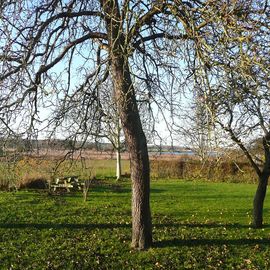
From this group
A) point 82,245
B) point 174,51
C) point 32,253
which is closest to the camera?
point 174,51

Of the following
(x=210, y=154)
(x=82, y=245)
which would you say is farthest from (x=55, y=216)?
(x=210, y=154)

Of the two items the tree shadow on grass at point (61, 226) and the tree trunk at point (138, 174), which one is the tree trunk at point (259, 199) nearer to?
the tree shadow on grass at point (61, 226)

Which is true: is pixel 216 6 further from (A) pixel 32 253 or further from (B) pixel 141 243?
(A) pixel 32 253

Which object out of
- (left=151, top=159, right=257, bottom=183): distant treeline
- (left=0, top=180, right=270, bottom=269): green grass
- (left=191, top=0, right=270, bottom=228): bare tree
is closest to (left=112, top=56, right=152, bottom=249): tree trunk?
(left=0, top=180, right=270, bottom=269): green grass

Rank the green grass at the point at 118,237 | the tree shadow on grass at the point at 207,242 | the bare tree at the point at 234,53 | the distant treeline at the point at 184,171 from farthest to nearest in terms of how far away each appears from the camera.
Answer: the distant treeline at the point at 184,171 → the tree shadow on grass at the point at 207,242 → the green grass at the point at 118,237 → the bare tree at the point at 234,53

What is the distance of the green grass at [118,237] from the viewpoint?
748cm

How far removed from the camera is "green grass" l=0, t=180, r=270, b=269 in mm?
7480

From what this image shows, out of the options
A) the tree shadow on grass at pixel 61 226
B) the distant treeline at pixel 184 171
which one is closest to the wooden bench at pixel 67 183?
the tree shadow on grass at pixel 61 226

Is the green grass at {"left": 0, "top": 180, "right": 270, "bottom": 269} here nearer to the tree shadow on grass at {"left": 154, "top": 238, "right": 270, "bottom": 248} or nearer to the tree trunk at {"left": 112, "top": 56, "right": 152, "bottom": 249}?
the tree shadow on grass at {"left": 154, "top": 238, "right": 270, "bottom": 248}

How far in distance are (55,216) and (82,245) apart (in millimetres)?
3717

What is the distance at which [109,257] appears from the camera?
7695mm

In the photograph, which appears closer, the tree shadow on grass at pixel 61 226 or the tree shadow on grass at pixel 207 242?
the tree shadow on grass at pixel 207 242

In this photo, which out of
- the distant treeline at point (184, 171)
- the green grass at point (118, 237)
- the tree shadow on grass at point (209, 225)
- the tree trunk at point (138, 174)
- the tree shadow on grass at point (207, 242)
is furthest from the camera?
the distant treeline at point (184, 171)

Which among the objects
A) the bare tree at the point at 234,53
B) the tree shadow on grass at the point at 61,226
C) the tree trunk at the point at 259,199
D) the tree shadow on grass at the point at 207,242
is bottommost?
the tree shadow on grass at the point at 207,242
